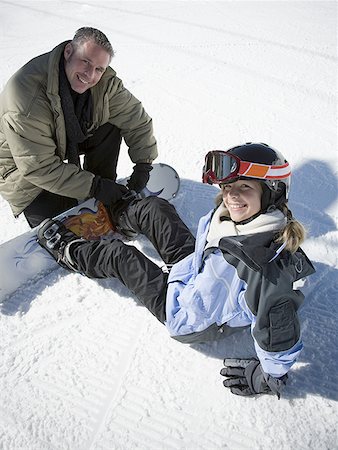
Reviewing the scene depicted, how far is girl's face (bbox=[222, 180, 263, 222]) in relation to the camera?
1713 mm

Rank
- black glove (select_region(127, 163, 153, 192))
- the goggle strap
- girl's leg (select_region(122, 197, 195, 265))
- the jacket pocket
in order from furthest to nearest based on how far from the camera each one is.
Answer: black glove (select_region(127, 163, 153, 192)) < girl's leg (select_region(122, 197, 195, 265)) < the goggle strap < the jacket pocket

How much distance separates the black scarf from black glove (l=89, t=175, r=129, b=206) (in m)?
0.20

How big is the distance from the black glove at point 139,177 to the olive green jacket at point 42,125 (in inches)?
9.5

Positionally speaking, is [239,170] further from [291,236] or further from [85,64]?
[85,64]

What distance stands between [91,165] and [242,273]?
1.68m

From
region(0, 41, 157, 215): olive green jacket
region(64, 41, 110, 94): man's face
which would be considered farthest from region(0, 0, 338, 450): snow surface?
region(64, 41, 110, 94): man's face

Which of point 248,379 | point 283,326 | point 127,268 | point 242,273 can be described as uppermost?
point 242,273

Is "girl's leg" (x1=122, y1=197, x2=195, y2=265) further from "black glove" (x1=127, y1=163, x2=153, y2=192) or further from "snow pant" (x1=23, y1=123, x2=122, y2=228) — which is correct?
"snow pant" (x1=23, y1=123, x2=122, y2=228)

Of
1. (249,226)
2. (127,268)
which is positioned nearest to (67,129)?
(127,268)

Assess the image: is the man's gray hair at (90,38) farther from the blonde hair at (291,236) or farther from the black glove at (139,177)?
the blonde hair at (291,236)

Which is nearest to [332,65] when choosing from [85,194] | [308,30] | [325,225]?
[308,30]

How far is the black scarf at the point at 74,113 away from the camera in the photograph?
228cm

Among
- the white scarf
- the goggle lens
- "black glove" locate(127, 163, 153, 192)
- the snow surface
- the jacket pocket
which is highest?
the goggle lens

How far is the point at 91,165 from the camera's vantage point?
9.56 ft
